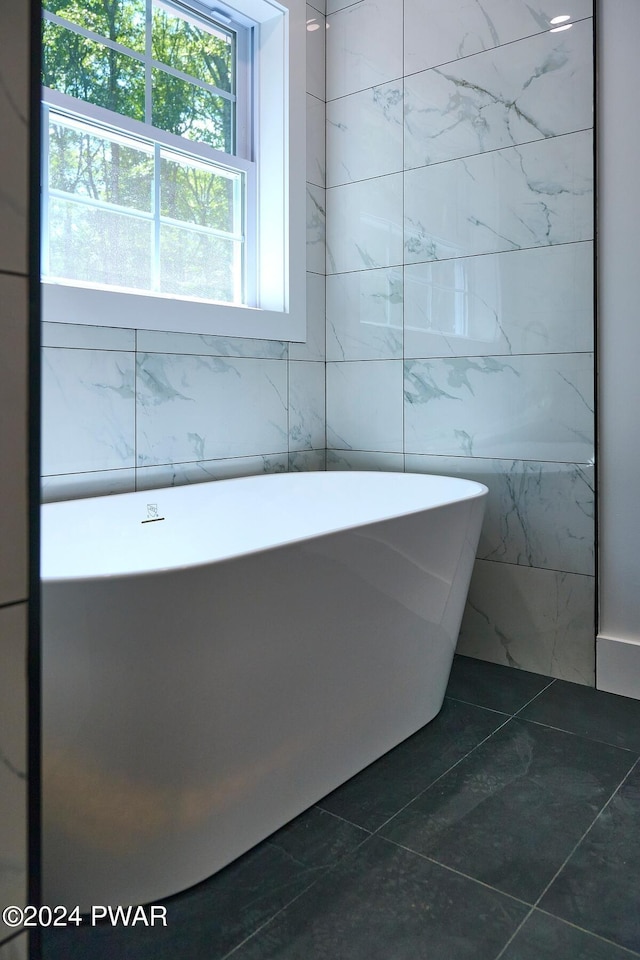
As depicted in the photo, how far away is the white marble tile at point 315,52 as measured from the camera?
2887 millimetres

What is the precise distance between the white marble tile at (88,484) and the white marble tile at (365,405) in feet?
3.33

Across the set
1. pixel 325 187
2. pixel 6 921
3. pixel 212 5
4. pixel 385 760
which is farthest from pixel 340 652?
pixel 212 5

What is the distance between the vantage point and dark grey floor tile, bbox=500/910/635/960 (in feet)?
3.92

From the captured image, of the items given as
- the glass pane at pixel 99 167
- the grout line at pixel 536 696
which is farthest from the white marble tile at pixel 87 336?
the grout line at pixel 536 696

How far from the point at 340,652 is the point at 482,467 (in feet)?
3.93

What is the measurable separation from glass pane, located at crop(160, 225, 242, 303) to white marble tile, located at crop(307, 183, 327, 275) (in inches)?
11.7

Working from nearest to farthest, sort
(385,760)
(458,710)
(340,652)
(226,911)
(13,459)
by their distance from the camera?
(13,459) < (226,911) < (340,652) < (385,760) < (458,710)

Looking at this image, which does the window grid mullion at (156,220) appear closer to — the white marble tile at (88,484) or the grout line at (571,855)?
the white marble tile at (88,484)

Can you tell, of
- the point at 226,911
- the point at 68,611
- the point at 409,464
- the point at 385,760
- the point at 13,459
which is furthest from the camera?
the point at 409,464

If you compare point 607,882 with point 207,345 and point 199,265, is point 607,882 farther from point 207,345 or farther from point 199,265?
point 199,265

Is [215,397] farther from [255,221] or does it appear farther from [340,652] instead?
[340,652]

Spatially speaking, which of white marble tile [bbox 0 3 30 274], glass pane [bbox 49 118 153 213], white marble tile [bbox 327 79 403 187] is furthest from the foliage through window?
white marble tile [bbox 0 3 30 274]

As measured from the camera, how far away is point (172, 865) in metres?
1.32

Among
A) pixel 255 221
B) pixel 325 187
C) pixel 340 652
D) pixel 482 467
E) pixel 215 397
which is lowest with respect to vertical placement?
pixel 340 652
